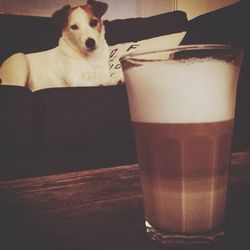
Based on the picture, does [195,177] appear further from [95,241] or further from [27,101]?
[27,101]

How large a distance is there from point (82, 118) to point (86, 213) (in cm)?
115

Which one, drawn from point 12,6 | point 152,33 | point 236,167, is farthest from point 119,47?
point 236,167

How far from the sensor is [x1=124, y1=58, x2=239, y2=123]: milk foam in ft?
1.05

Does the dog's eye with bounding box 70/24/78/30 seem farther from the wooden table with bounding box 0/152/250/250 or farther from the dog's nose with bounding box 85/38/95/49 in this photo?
the wooden table with bounding box 0/152/250/250

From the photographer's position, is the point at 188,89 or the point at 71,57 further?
the point at 71,57

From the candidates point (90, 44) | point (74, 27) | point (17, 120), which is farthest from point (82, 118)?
point (74, 27)

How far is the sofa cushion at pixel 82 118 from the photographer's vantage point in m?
1.49

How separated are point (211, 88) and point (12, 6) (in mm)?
3613

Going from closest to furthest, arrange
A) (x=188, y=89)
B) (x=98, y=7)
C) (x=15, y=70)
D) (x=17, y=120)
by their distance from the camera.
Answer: (x=188, y=89) < (x=17, y=120) < (x=15, y=70) < (x=98, y=7)

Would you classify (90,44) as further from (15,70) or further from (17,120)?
(17,120)

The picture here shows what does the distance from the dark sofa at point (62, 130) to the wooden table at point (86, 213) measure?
957mm

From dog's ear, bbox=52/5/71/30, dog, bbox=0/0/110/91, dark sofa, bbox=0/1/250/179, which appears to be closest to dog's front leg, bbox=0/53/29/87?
dog, bbox=0/0/110/91

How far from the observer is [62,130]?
1486 mm

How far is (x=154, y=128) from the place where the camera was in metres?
0.34
